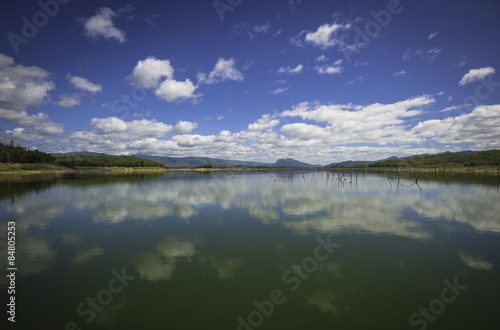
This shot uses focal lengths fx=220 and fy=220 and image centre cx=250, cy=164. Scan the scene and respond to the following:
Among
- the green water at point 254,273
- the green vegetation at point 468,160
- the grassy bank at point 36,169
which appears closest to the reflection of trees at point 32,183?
the green water at point 254,273

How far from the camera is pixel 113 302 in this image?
25.6ft

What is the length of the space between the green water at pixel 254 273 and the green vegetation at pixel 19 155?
101408mm

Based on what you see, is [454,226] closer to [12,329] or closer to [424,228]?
[424,228]

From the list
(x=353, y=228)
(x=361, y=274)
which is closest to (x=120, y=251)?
(x=361, y=274)

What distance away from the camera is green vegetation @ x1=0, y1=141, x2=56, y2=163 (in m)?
86.6

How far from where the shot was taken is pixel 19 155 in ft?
300

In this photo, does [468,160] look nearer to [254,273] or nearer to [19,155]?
[254,273]

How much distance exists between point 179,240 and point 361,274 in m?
10.4

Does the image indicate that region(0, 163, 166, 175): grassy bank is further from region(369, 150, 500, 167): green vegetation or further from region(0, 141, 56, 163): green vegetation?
region(369, 150, 500, 167): green vegetation

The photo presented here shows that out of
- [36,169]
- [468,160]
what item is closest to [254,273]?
[36,169]

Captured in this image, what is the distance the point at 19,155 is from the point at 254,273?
4978 inches

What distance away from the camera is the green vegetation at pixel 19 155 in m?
86.6

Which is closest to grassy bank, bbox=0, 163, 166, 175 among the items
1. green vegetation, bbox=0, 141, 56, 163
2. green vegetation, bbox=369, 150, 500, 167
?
green vegetation, bbox=0, 141, 56, 163

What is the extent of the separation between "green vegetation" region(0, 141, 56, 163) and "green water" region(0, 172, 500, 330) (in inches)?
3992
